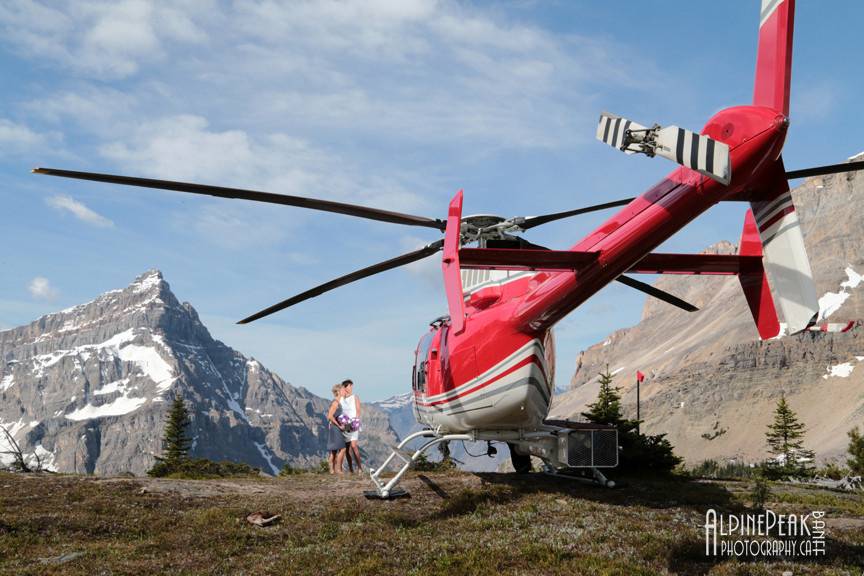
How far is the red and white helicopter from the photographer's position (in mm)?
8484

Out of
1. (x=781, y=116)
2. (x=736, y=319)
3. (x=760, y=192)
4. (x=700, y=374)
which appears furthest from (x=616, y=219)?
(x=736, y=319)

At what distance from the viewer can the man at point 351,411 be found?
735 inches

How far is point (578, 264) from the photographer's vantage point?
10758mm

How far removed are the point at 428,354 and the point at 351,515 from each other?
5.19 meters

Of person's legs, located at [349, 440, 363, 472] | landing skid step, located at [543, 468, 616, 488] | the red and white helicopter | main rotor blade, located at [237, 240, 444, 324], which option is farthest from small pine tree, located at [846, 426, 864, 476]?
main rotor blade, located at [237, 240, 444, 324]

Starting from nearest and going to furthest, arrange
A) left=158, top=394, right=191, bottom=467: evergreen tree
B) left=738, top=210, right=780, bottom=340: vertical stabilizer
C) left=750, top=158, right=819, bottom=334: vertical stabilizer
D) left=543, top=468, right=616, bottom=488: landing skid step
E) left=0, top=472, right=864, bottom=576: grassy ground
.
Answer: left=750, top=158, right=819, bottom=334: vertical stabilizer, left=0, top=472, right=864, bottom=576: grassy ground, left=738, top=210, right=780, bottom=340: vertical stabilizer, left=543, top=468, right=616, bottom=488: landing skid step, left=158, top=394, right=191, bottom=467: evergreen tree

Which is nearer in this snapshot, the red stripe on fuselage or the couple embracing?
the red stripe on fuselage

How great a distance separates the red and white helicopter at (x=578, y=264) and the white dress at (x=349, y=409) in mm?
2397

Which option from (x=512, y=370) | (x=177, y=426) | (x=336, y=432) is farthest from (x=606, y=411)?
(x=177, y=426)

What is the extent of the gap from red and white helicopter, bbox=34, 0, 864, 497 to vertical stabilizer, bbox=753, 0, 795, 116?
13 mm

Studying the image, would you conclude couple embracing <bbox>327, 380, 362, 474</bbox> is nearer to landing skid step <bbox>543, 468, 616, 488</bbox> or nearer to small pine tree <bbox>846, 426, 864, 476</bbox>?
landing skid step <bbox>543, 468, 616, 488</bbox>

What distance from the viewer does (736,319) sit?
16338 centimetres

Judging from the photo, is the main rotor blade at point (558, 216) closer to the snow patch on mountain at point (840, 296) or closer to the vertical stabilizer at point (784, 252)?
the vertical stabilizer at point (784, 252)

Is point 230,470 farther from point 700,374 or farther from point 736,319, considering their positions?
point 736,319
